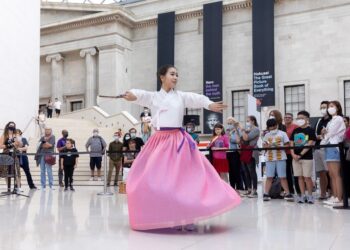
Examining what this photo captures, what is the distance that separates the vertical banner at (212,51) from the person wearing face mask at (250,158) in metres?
15.9

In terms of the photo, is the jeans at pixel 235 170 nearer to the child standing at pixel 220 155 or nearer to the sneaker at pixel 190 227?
the child standing at pixel 220 155

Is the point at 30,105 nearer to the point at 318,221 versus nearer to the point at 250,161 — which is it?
the point at 250,161

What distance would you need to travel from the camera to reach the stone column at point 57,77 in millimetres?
29438

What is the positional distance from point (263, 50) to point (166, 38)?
6239 millimetres

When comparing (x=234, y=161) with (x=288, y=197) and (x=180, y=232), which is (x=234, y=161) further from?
(x=180, y=232)

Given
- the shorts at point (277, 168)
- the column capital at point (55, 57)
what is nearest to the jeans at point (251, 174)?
the shorts at point (277, 168)

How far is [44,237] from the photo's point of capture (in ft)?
14.3

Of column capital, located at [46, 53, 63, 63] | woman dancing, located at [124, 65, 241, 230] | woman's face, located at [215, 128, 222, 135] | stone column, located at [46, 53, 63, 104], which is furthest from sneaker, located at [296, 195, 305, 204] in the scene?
column capital, located at [46, 53, 63, 63]

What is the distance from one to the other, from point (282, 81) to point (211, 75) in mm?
4049

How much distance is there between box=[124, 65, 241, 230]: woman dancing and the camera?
4.46 m

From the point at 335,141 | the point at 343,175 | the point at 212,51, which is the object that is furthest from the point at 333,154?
the point at 212,51

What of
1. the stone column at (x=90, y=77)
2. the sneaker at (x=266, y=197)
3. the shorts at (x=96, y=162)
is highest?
the stone column at (x=90, y=77)

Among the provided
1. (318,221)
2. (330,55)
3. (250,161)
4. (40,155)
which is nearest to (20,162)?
(40,155)

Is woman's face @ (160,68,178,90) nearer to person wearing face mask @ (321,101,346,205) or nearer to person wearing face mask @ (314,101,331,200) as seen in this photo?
person wearing face mask @ (321,101,346,205)
